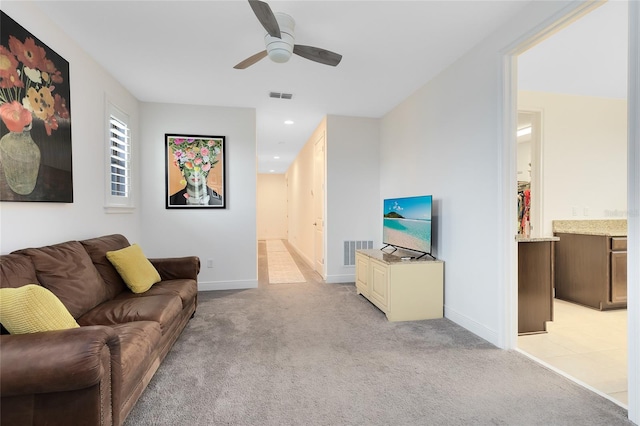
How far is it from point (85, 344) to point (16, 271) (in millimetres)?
884

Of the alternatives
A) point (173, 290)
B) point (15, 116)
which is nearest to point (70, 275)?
point (173, 290)

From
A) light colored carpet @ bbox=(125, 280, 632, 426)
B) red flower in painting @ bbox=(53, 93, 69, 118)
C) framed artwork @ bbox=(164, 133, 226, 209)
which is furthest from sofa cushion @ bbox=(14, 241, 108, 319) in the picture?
framed artwork @ bbox=(164, 133, 226, 209)

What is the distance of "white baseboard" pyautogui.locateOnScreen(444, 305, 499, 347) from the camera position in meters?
2.63

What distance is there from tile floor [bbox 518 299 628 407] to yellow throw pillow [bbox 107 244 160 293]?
10.7ft

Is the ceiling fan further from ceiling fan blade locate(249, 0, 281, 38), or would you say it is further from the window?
the window

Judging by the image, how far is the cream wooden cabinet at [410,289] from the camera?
10.5ft

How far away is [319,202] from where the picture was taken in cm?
559

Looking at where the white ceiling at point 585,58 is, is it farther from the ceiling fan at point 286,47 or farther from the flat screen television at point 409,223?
the ceiling fan at point 286,47

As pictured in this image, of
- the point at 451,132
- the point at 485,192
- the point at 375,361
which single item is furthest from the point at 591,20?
the point at 375,361

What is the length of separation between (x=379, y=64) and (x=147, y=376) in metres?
3.28

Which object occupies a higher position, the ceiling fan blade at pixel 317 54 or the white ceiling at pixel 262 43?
the white ceiling at pixel 262 43

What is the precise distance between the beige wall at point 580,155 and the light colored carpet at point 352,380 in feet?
7.76

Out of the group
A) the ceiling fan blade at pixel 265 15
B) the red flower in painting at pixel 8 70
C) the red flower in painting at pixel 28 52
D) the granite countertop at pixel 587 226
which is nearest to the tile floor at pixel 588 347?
the granite countertop at pixel 587 226

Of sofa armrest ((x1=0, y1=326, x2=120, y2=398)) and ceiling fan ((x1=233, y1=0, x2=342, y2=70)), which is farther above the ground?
ceiling fan ((x1=233, y1=0, x2=342, y2=70))
